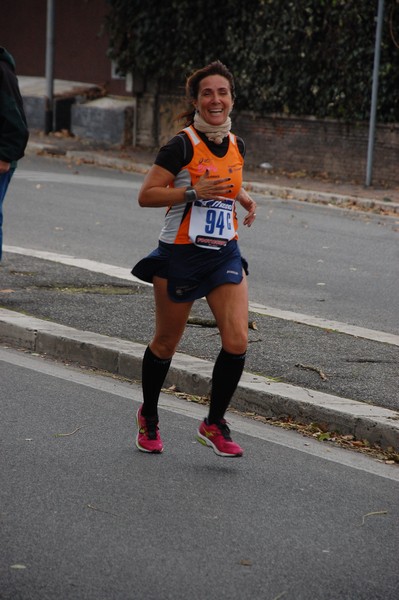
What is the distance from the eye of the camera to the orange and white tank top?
546 centimetres

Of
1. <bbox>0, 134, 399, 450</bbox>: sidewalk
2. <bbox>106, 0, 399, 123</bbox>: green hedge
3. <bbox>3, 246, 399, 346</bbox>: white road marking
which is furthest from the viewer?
<bbox>106, 0, 399, 123</bbox>: green hedge

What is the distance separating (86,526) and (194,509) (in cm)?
49

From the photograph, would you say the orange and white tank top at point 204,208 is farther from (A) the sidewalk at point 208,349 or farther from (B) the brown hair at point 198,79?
(A) the sidewalk at point 208,349

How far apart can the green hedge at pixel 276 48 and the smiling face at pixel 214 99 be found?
1527 cm

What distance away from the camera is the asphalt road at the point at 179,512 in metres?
4.09

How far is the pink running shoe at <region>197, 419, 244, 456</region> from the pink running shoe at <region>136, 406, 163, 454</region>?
0.69 ft

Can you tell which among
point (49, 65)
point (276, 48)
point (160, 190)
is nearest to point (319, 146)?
point (276, 48)

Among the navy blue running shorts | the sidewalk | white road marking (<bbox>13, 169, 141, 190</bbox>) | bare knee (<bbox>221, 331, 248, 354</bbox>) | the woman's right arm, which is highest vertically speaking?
the woman's right arm

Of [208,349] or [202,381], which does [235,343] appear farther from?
[208,349]

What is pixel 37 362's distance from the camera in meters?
7.46

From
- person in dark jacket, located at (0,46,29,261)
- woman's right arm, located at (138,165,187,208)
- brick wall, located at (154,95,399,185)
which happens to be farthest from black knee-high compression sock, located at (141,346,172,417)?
brick wall, located at (154,95,399,185)

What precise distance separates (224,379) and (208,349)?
1.92 meters

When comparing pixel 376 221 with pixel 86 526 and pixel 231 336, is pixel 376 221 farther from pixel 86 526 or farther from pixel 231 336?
pixel 86 526

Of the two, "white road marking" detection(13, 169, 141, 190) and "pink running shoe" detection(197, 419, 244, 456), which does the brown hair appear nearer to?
"pink running shoe" detection(197, 419, 244, 456)
